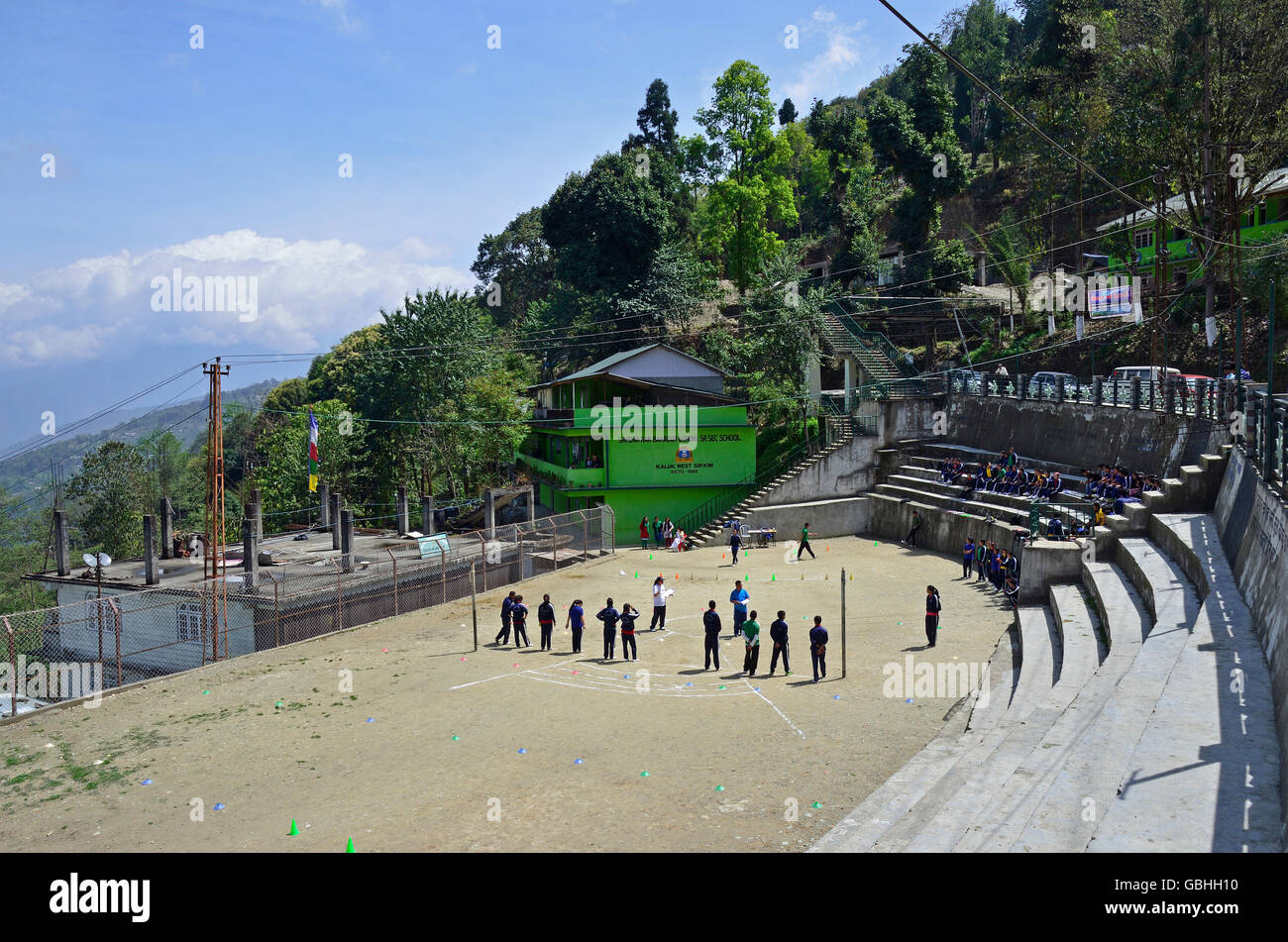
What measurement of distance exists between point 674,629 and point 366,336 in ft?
208

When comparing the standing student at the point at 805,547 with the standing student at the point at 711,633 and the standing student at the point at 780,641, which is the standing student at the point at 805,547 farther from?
the standing student at the point at 780,641

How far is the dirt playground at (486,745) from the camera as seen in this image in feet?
38.6

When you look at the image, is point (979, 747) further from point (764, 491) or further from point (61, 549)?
point (61, 549)

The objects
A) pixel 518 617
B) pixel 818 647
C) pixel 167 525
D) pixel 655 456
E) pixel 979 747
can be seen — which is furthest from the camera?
pixel 655 456

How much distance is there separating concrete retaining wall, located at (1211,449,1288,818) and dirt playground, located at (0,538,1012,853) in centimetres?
500

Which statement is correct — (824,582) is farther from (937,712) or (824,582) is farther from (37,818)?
(37,818)

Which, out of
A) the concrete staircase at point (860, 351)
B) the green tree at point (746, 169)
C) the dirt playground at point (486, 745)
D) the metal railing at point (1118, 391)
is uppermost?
the green tree at point (746, 169)

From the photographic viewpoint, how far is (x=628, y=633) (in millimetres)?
20500

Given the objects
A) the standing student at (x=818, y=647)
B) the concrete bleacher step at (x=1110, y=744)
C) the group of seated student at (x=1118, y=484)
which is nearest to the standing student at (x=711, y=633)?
the standing student at (x=818, y=647)

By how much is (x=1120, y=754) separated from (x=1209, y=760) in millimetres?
849

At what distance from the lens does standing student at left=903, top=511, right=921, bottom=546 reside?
34.3 metres

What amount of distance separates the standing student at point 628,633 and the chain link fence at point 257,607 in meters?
4.23

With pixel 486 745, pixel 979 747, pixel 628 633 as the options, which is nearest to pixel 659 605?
pixel 628 633

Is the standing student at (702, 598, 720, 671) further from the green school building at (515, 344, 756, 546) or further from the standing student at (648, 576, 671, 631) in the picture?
the green school building at (515, 344, 756, 546)
